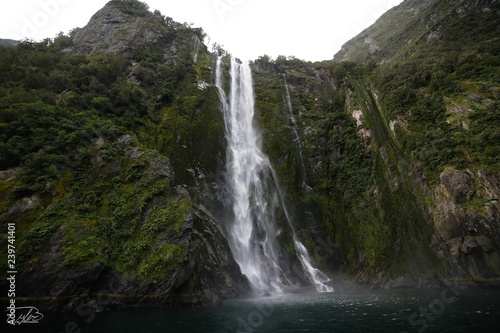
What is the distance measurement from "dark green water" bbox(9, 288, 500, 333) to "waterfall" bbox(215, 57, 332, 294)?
27.0ft

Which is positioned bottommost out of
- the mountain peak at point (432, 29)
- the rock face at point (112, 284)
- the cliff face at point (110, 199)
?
the rock face at point (112, 284)

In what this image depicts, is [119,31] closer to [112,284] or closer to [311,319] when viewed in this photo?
[112,284]

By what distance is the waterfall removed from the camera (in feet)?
70.9

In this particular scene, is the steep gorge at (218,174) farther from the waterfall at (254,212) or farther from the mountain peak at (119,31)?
the mountain peak at (119,31)

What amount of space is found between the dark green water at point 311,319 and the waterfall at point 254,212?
8.24 m

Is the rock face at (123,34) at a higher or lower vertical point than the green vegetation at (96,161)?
higher

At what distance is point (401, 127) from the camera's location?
24.2 metres

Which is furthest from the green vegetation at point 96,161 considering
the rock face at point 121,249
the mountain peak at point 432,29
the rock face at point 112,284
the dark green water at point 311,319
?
the mountain peak at point 432,29

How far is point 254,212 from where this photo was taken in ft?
81.1

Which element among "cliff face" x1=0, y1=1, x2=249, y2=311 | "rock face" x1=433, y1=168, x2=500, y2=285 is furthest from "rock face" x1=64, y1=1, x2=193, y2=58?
"rock face" x1=433, y1=168, x2=500, y2=285

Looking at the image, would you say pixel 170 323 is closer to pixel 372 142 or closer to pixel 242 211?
pixel 242 211

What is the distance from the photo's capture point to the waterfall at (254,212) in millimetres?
21609

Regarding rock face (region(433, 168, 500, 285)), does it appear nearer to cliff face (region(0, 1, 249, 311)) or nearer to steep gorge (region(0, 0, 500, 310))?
steep gorge (region(0, 0, 500, 310))

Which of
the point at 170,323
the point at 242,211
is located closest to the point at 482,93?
the point at 242,211
